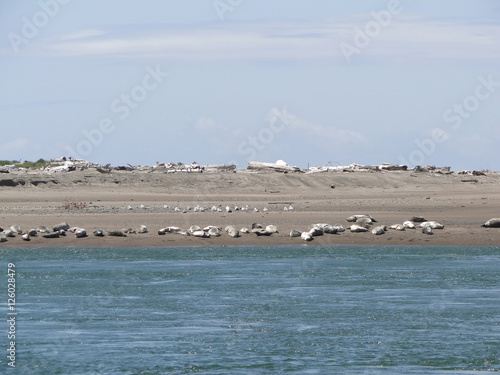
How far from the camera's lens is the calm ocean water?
13023 millimetres

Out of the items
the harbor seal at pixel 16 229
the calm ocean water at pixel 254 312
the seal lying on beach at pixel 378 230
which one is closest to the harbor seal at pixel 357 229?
the seal lying on beach at pixel 378 230

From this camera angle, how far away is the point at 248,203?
36.6 metres

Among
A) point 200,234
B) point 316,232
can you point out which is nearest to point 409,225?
point 316,232

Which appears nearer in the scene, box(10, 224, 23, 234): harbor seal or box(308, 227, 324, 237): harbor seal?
box(10, 224, 23, 234): harbor seal

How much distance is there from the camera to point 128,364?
12.8 meters

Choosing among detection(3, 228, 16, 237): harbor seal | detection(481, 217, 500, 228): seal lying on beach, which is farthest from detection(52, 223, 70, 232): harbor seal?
detection(481, 217, 500, 228): seal lying on beach

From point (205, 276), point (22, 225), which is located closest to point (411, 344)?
point (205, 276)

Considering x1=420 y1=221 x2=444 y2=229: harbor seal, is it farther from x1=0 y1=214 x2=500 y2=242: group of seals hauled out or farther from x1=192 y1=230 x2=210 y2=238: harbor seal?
x1=192 y1=230 x2=210 y2=238: harbor seal

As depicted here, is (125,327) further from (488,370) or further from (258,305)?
(488,370)

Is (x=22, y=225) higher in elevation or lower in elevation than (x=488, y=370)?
higher

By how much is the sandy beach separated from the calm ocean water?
205cm

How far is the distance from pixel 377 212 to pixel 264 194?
35.1 feet

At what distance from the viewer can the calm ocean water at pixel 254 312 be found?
13.0 meters

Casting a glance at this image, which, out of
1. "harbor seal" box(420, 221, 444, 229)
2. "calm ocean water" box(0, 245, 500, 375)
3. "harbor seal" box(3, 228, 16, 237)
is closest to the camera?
"calm ocean water" box(0, 245, 500, 375)
